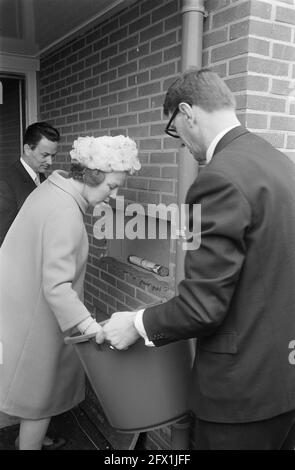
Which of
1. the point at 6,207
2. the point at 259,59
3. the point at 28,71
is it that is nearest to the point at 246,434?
the point at 259,59

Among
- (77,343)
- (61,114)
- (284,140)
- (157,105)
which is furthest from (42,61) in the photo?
(77,343)

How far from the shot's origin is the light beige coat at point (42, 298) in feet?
7.07

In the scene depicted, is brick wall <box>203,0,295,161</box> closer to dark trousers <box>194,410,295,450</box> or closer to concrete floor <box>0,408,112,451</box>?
dark trousers <box>194,410,295,450</box>

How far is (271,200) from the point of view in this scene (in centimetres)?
152

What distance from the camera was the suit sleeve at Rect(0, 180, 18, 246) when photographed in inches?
133

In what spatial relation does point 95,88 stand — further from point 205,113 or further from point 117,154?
point 205,113

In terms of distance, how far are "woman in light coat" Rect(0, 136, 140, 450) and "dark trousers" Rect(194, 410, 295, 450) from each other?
2.25ft

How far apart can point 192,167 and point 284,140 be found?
472mm

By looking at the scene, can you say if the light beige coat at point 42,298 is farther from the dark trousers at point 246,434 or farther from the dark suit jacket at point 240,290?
the dark trousers at point 246,434

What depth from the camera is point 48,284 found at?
216 centimetres

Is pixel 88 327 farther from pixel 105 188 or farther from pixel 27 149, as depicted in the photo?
pixel 27 149

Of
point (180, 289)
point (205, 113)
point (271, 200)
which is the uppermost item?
point (205, 113)

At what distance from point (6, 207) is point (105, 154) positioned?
4.77ft

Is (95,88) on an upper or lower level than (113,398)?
upper
